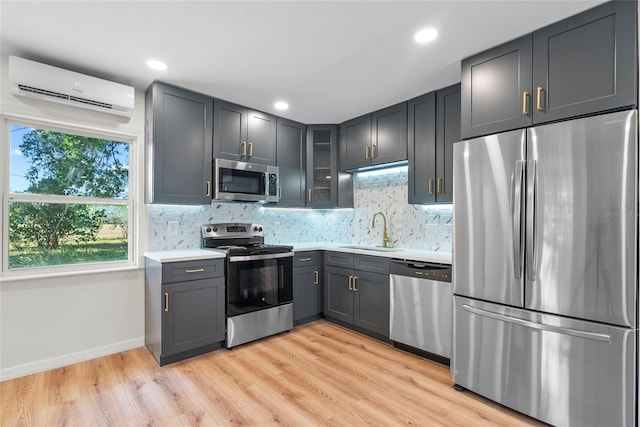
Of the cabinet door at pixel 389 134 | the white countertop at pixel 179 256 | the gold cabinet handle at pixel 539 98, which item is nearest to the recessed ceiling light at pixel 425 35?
the gold cabinet handle at pixel 539 98

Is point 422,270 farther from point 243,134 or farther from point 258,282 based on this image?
point 243,134

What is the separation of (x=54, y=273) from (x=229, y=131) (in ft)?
6.58

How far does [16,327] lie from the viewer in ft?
8.07

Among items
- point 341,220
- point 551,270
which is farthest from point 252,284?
point 551,270

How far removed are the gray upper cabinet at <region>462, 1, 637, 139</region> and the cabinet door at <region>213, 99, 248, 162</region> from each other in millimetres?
2232

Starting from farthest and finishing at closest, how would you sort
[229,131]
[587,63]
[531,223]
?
1. [229,131]
2. [531,223]
3. [587,63]

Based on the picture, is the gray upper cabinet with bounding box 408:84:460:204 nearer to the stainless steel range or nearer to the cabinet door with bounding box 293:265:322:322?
the cabinet door with bounding box 293:265:322:322

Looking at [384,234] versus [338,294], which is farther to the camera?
[384,234]

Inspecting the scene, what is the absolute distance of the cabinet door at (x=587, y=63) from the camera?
171 cm

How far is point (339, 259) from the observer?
3.62 metres

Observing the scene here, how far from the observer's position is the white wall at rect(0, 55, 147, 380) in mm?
2445

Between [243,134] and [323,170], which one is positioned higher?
[243,134]

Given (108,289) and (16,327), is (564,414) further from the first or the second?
(16,327)

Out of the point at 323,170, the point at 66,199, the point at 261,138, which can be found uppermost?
the point at 261,138
